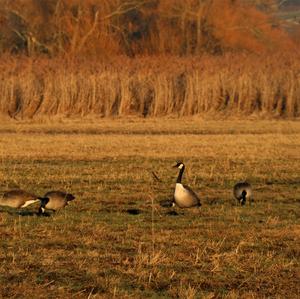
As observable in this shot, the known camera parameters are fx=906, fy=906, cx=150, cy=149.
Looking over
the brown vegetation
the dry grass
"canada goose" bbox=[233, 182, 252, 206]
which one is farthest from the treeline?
"canada goose" bbox=[233, 182, 252, 206]

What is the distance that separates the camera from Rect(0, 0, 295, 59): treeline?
41.3m

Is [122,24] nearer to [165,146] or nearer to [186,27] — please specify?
[186,27]

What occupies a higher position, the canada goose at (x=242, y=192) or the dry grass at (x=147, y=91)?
the canada goose at (x=242, y=192)

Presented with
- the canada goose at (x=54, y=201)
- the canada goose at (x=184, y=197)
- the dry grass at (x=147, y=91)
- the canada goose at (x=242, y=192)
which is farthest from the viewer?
the dry grass at (x=147, y=91)

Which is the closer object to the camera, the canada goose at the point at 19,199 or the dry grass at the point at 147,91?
the canada goose at the point at 19,199

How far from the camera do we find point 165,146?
1872 centimetres

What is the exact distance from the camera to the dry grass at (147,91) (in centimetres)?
2639

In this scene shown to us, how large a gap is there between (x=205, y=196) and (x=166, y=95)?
604 inches

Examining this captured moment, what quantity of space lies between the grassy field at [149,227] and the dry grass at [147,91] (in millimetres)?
7659

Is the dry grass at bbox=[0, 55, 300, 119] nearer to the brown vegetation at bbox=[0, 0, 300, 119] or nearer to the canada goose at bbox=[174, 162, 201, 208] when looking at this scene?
the brown vegetation at bbox=[0, 0, 300, 119]

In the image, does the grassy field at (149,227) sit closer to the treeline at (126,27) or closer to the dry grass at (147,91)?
the dry grass at (147,91)

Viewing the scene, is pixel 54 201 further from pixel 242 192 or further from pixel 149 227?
pixel 242 192

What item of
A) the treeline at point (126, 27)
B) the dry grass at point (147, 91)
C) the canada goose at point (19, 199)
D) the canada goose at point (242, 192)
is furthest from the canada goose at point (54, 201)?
the treeline at point (126, 27)

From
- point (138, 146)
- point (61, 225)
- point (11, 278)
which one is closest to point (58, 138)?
point (138, 146)
